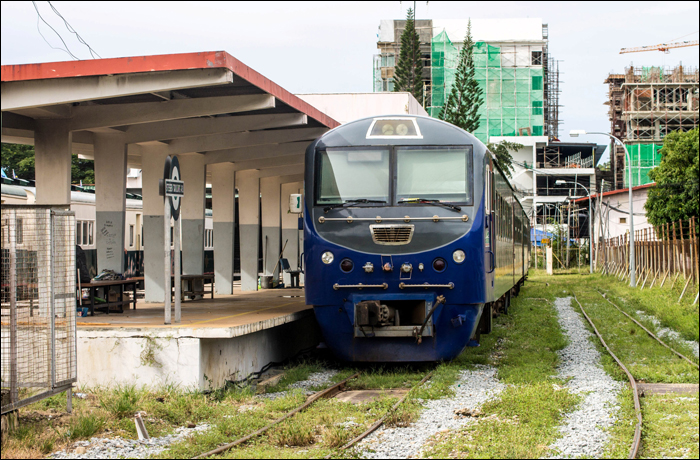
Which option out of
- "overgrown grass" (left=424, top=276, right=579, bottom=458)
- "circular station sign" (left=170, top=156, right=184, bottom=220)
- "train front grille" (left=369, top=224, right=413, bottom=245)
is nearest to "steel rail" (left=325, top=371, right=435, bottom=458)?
"overgrown grass" (left=424, top=276, right=579, bottom=458)

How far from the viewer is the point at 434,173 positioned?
405 inches

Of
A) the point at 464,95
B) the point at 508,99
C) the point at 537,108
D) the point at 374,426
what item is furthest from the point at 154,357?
the point at 537,108

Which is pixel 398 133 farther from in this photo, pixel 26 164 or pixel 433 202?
pixel 26 164

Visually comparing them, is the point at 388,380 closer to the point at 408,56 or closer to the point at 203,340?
the point at 203,340

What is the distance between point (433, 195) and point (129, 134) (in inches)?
249

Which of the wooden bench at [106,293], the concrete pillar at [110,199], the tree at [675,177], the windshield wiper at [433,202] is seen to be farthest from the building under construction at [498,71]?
the windshield wiper at [433,202]

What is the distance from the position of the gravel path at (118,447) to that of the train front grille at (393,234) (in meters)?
3.87

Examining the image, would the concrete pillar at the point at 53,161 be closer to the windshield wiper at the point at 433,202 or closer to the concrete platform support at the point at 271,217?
the windshield wiper at the point at 433,202

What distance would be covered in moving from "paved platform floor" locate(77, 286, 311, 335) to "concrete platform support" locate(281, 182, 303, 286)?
7.75 meters

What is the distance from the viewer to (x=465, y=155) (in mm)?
10250

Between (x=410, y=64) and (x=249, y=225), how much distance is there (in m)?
37.0

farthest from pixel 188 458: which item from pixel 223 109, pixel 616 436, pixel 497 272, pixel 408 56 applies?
pixel 408 56

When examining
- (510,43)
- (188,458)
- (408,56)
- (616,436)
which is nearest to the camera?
(188,458)

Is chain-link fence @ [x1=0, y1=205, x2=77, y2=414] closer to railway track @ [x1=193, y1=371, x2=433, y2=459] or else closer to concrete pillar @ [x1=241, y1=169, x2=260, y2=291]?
railway track @ [x1=193, y1=371, x2=433, y2=459]
